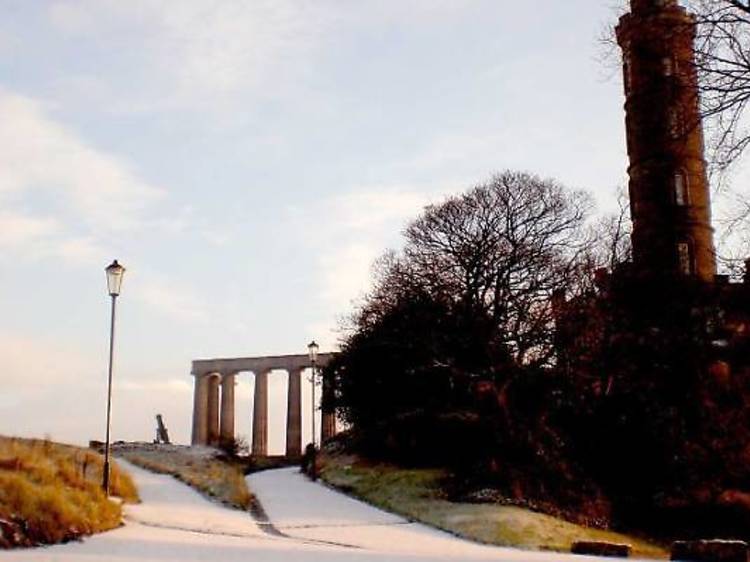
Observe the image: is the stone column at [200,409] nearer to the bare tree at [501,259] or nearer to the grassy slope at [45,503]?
the bare tree at [501,259]

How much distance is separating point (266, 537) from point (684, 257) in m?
32.9

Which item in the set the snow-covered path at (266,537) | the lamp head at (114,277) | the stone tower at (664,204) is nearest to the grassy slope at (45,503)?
the snow-covered path at (266,537)

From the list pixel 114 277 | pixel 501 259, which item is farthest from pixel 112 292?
pixel 501 259

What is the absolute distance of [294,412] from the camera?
58.5 meters

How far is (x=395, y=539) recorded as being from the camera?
58.7 ft

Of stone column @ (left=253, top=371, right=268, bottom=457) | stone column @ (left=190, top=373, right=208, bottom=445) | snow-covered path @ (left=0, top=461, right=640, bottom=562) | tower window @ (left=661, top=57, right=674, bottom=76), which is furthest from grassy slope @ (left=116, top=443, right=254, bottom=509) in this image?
tower window @ (left=661, top=57, right=674, bottom=76)

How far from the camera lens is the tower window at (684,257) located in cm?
4412

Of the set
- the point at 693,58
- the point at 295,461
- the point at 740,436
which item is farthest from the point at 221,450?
the point at 693,58

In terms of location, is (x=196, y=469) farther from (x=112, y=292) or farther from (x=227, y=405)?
(x=227, y=405)

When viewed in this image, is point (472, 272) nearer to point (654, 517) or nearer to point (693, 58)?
point (654, 517)

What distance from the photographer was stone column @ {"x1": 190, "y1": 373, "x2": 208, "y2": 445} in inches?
2340

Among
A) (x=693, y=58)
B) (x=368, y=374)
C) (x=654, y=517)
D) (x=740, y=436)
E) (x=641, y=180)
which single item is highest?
(x=641, y=180)

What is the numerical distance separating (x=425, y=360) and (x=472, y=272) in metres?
6.08

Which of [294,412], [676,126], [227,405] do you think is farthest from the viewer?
[227,405]
